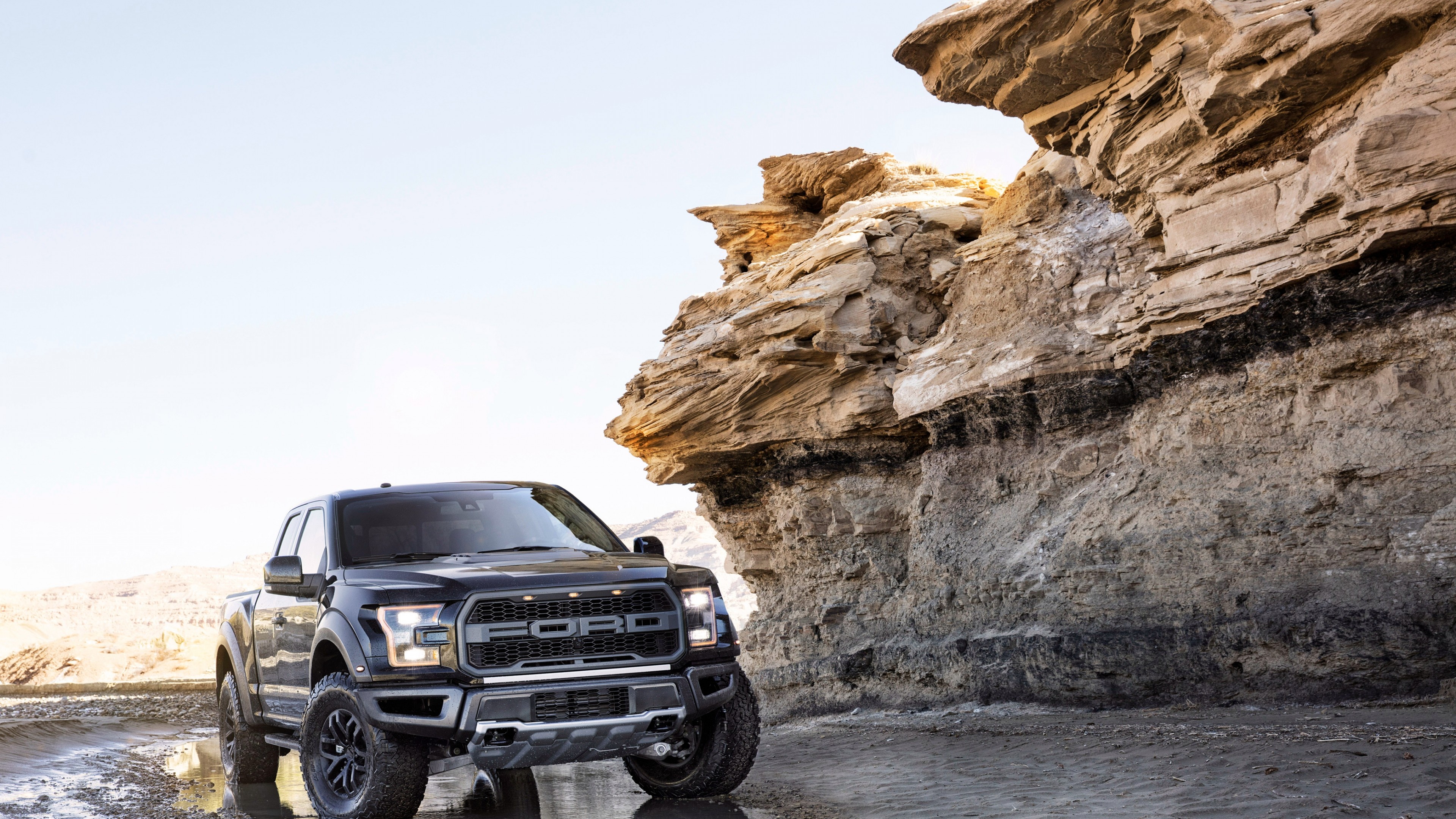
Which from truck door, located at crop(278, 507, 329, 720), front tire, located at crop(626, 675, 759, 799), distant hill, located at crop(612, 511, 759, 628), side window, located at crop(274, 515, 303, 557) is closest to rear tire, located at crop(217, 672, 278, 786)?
side window, located at crop(274, 515, 303, 557)

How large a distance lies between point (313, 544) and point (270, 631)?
72 centimetres

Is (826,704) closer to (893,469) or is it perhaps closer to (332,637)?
(893,469)

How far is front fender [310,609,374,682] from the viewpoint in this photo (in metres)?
6.04

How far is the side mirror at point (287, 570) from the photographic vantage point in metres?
7.07

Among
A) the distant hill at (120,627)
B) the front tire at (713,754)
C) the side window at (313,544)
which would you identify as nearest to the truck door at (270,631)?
the side window at (313,544)

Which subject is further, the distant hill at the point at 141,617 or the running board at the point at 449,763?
the distant hill at the point at 141,617

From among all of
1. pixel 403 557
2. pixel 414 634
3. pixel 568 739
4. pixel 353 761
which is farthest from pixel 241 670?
pixel 568 739

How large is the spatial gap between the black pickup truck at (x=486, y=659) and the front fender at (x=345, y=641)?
0.01m

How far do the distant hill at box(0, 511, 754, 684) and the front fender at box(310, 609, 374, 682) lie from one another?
2793 mm

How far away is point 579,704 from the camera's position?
5926mm

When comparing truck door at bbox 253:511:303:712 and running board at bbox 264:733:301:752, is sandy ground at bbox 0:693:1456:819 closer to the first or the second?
running board at bbox 264:733:301:752

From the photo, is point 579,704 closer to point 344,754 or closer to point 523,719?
point 523,719

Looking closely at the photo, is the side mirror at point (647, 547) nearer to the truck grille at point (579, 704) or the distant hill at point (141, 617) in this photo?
the distant hill at point (141, 617)

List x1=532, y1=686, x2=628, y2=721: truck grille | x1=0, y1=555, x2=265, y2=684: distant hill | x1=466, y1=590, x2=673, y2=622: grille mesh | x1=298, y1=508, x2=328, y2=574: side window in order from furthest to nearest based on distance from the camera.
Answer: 1. x1=0, y1=555, x2=265, y2=684: distant hill
2. x1=298, y1=508, x2=328, y2=574: side window
3. x1=466, y1=590, x2=673, y2=622: grille mesh
4. x1=532, y1=686, x2=628, y2=721: truck grille
